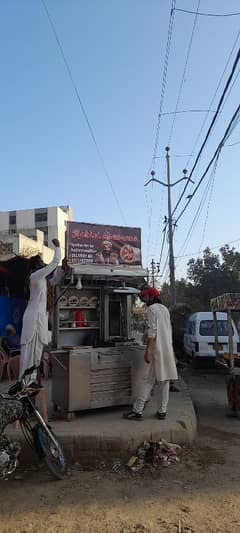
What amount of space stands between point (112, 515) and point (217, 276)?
26.4 m

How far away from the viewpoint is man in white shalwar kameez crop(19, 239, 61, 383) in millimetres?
5031

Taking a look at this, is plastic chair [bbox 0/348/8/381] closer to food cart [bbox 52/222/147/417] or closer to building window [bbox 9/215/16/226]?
food cart [bbox 52/222/147/417]

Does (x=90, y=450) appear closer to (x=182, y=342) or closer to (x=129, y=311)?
(x=129, y=311)

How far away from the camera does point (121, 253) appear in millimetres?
8617

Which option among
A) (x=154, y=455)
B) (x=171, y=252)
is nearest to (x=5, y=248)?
(x=171, y=252)

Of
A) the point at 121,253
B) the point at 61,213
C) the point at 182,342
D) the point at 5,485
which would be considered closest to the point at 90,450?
the point at 5,485

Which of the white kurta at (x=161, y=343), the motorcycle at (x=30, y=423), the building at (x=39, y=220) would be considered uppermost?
the building at (x=39, y=220)

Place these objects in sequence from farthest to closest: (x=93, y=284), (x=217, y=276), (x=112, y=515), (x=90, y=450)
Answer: (x=217, y=276)
(x=93, y=284)
(x=90, y=450)
(x=112, y=515)

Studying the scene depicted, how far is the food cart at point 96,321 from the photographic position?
18.6ft

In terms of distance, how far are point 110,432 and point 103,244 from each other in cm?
429

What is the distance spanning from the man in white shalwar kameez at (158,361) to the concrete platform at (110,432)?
0.17 meters

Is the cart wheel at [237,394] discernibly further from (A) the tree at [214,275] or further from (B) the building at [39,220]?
(B) the building at [39,220]

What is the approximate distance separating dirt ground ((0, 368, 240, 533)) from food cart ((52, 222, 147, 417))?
1.35 metres

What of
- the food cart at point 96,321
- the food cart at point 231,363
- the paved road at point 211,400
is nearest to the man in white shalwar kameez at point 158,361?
the food cart at point 96,321
